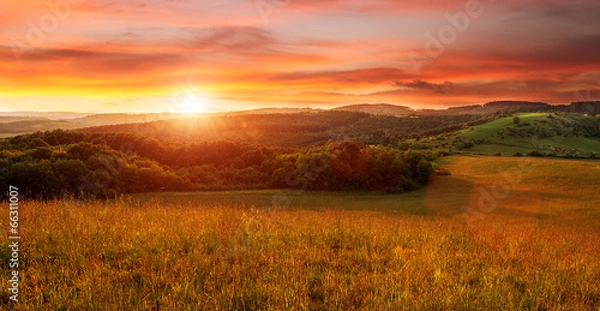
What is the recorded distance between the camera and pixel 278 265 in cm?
749

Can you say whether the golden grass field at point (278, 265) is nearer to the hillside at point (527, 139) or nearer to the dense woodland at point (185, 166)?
the dense woodland at point (185, 166)

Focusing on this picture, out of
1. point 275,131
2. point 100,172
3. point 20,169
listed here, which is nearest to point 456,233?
point 20,169

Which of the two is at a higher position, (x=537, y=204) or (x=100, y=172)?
(x=100, y=172)

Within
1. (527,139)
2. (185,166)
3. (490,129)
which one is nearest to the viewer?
(185,166)

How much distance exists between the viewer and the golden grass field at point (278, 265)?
19.8 ft

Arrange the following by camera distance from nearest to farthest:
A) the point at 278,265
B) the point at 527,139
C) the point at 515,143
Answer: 1. the point at 278,265
2. the point at 515,143
3. the point at 527,139

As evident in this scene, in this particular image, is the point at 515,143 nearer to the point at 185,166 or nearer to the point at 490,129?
the point at 490,129

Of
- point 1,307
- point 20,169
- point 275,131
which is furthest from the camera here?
point 275,131

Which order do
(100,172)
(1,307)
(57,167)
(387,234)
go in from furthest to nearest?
1. (100,172)
2. (57,167)
3. (387,234)
4. (1,307)

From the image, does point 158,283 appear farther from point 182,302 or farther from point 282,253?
point 282,253

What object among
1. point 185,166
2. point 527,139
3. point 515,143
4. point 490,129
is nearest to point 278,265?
point 185,166

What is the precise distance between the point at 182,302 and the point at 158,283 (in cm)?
104

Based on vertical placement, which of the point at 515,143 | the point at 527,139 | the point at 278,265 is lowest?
the point at 278,265

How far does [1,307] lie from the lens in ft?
18.2
